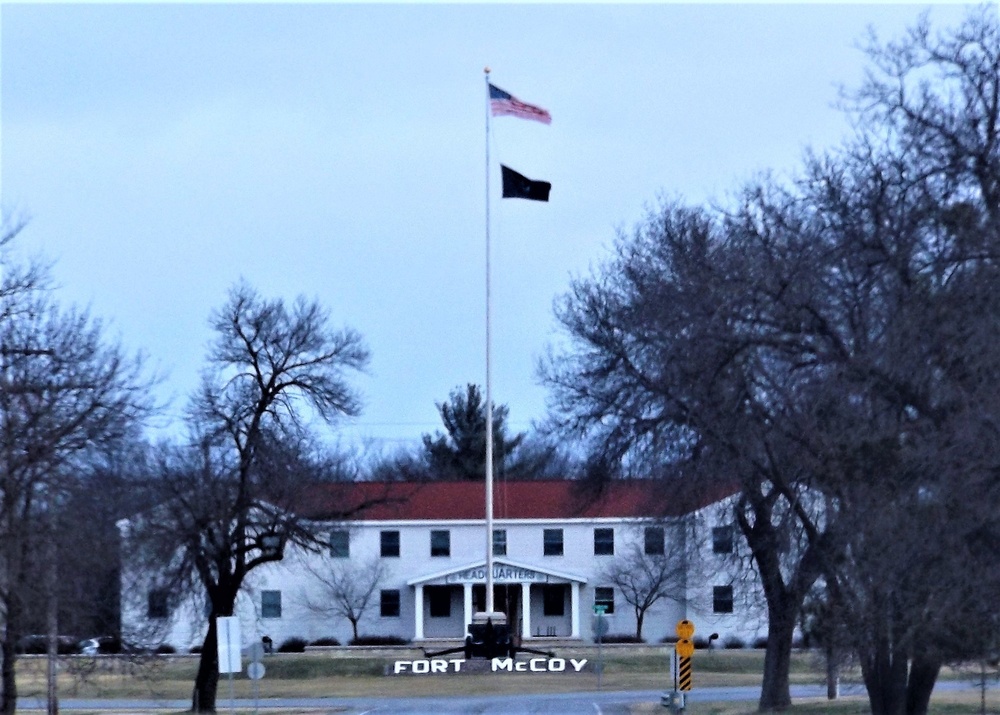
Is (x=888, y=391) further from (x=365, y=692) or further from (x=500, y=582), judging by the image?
(x=500, y=582)

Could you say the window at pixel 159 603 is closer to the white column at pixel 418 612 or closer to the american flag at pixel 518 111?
the american flag at pixel 518 111

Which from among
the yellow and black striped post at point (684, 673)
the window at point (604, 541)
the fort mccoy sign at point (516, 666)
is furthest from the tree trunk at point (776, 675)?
the window at point (604, 541)

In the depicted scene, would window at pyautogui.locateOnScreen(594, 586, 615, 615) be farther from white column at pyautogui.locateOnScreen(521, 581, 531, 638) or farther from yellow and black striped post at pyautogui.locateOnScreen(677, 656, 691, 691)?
yellow and black striped post at pyautogui.locateOnScreen(677, 656, 691, 691)

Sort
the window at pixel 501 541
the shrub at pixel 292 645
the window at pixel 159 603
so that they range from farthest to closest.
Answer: the window at pixel 501 541 < the shrub at pixel 292 645 < the window at pixel 159 603

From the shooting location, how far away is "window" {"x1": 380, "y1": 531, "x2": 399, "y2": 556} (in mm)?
72812

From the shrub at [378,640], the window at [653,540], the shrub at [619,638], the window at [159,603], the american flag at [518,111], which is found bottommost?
the shrub at [378,640]

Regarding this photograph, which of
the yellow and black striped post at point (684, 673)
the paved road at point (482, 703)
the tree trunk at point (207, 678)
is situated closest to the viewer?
the yellow and black striped post at point (684, 673)

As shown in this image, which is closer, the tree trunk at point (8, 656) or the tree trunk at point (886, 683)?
the tree trunk at point (8, 656)

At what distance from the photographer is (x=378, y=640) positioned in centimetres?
7075

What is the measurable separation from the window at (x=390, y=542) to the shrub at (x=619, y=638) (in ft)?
39.3

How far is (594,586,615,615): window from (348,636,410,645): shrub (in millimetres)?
9481

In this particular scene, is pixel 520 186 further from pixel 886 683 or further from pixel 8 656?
pixel 8 656

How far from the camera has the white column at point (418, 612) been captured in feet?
234

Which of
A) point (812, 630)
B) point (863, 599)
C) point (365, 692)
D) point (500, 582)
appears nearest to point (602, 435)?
point (812, 630)
